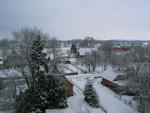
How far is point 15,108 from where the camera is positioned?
1638 cm

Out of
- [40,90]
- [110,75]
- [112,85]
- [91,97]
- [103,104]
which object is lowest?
[103,104]

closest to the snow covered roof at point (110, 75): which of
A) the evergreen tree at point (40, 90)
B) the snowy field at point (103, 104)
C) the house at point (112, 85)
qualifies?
the house at point (112, 85)

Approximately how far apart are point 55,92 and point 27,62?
16.0ft

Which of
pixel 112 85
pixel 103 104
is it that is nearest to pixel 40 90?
pixel 103 104

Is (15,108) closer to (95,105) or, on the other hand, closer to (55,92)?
(55,92)

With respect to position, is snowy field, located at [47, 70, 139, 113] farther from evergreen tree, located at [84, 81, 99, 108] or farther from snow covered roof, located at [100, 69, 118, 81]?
snow covered roof, located at [100, 69, 118, 81]

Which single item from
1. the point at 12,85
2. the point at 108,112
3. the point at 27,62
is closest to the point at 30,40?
the point at 27,62

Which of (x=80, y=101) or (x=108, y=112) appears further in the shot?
(x=80, y=101)

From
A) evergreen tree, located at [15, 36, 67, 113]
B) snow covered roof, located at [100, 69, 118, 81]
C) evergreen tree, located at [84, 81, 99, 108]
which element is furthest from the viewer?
snow covered roof, located at [100, 69, 118, 81]

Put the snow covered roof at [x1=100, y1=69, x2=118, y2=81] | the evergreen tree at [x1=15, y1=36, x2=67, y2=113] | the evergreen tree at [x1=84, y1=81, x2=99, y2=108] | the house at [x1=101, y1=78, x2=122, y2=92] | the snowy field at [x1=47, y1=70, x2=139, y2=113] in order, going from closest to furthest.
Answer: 1. the snowy field at [x1=47, y1=70, x2=139, y2=113]
2. the evergreen tree at [x1=15, y1=36, x2=67, y2=113]
3. the evergreen tree at [x1=84, y1=81, x2=99, y2=108]
4. the house at [x1=101, y1=78, x2=122, y2=92]
5. the snow covered roof at [x1=100, y1=69, x2=118, y2=81]

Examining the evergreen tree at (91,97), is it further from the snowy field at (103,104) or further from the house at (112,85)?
the house at (112,85)

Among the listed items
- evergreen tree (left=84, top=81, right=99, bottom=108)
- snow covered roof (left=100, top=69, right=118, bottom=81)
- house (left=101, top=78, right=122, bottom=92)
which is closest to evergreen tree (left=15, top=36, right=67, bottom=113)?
evergreen tree (left=84, top=81, right=99, bottom=108)

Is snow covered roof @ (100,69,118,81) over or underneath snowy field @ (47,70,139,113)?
over

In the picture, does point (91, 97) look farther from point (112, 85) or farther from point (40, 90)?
point (112, 85)
